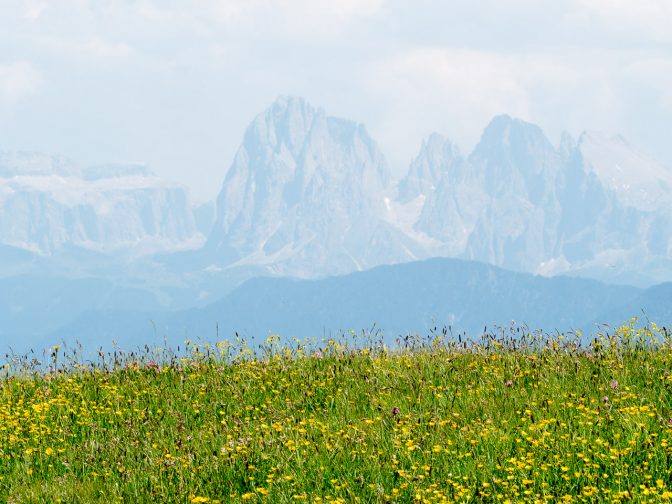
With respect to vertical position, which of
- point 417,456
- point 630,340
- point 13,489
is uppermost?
point 630,340

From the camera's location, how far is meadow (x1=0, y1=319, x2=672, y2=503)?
7750 millimetres

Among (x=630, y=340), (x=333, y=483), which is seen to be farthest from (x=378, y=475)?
(x=630, y=340)

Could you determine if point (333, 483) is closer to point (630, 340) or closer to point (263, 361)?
point (263, 361)

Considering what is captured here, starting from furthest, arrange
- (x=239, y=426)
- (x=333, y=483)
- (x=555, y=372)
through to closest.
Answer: (x=555, y=372) < (x=239, y=426) < (x=333, y=483)

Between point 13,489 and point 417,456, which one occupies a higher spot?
point 417,456

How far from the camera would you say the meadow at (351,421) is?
7.75 meters

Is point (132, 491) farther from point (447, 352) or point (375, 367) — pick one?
point (447, 352)

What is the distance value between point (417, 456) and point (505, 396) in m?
2.04

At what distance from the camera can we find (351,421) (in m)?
9.60

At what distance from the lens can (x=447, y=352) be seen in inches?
481

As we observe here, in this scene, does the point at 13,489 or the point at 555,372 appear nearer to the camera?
the point at 13,489

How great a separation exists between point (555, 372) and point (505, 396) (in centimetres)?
99

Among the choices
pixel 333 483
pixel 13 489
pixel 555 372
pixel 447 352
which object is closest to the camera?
pixel 333 483

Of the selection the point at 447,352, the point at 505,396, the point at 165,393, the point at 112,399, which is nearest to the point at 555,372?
the point at 505,396
